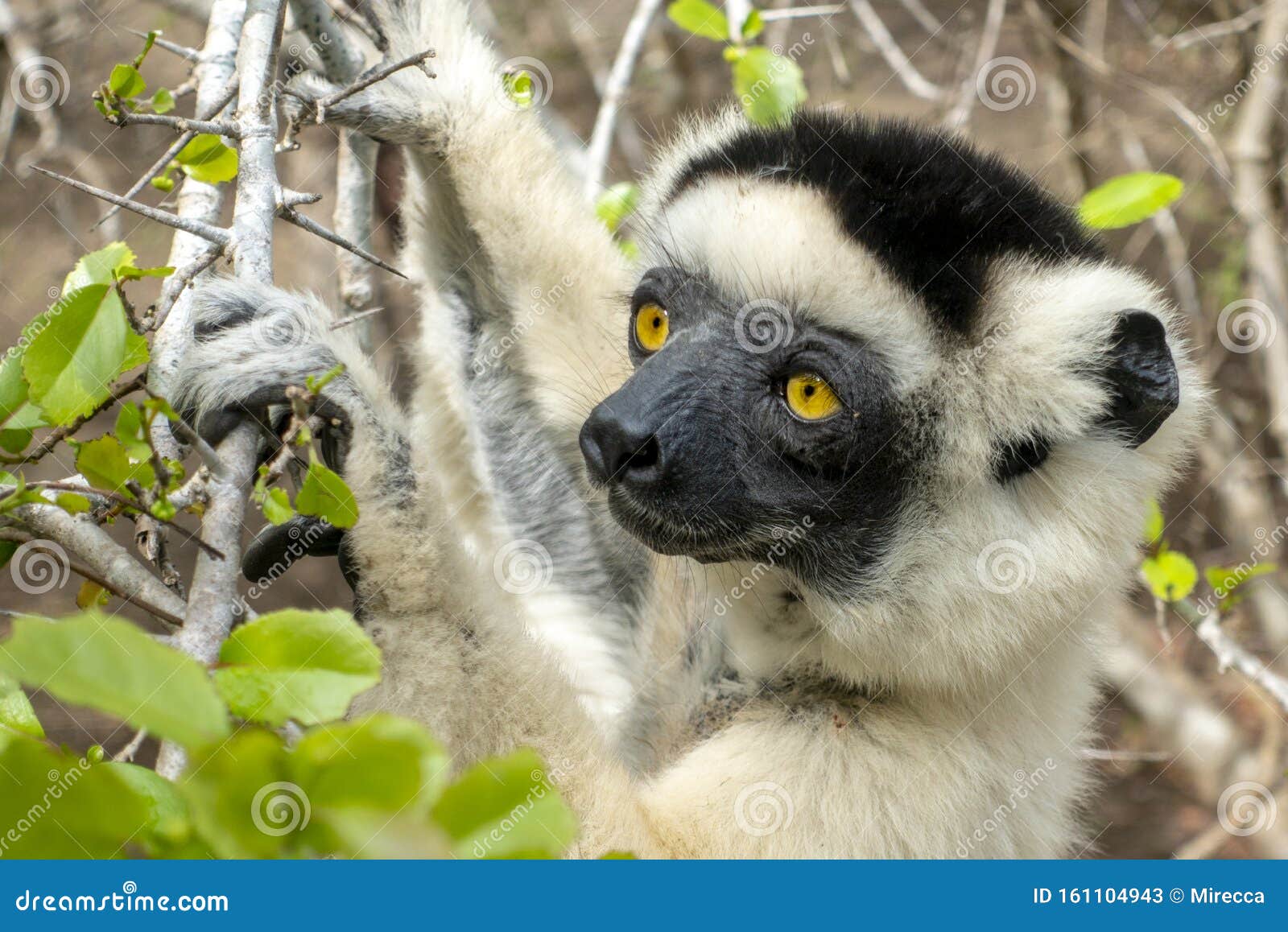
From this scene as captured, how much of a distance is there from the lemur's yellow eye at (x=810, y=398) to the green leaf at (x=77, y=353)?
1639mm

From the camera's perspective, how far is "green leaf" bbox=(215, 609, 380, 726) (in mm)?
1432

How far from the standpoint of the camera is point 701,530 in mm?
2832

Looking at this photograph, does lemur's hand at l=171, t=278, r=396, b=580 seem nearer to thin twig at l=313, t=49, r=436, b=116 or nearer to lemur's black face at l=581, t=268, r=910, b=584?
A: thin twig at l=313, t=49, r=436, b=116

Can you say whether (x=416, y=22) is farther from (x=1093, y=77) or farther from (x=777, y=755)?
(x=1093, y=77)

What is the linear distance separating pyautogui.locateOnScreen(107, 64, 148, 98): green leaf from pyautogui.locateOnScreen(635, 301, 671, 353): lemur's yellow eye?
58.4 inches

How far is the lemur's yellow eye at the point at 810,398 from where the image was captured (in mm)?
2834

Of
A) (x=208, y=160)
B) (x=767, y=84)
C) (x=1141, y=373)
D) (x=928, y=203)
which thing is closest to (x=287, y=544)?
(x=208, y=160)

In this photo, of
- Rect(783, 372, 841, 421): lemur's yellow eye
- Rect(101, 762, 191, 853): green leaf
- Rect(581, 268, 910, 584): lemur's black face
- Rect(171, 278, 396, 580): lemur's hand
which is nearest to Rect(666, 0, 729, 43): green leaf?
Rect(581, 268, 910, 584): lemur's black face

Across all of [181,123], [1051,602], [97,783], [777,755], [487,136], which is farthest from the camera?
[487,136]

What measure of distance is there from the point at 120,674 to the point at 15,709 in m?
0.82

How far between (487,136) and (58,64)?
464 cm

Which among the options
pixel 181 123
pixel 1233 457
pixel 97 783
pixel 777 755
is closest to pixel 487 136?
pixel 181 123

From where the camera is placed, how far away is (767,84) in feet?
12.9

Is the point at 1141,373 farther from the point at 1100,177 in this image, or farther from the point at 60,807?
the point at 1100,177
